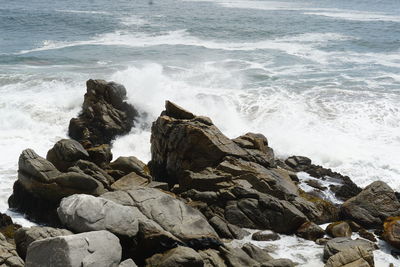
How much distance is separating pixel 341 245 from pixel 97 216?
21.0 feet

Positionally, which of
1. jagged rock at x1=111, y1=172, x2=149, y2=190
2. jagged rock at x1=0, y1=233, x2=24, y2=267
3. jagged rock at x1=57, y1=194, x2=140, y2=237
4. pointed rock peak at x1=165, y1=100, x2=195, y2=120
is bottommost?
jagged rock at x1=111, y1=172, x2=149, y2=190

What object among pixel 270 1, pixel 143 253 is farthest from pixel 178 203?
pixel 270 1

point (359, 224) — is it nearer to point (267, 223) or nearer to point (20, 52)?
point (267, 223)

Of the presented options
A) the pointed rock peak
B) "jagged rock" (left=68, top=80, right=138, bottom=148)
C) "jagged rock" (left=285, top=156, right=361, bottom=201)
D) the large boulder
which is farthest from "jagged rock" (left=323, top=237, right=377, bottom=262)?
"jagged rock" (left=68, top=80, right=138, bottom=148)

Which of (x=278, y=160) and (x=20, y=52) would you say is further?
(x=20, y=52)

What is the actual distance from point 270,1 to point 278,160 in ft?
242

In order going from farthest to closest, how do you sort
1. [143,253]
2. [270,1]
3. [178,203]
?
[270,1] < [178,203] < [143,253]

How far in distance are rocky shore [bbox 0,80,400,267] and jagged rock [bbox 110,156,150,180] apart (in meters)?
0.04

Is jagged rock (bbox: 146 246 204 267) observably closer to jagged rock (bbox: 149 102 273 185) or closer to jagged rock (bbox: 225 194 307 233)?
jagged rock (bbox: 225 194 307 233)

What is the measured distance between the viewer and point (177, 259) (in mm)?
10258

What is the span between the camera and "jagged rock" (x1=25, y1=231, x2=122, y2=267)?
8.74 meters

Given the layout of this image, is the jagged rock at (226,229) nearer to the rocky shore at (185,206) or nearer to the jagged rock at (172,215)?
the rocky shore at (185,206)

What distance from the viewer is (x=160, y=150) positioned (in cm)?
1800

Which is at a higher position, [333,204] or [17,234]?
[17,234]
